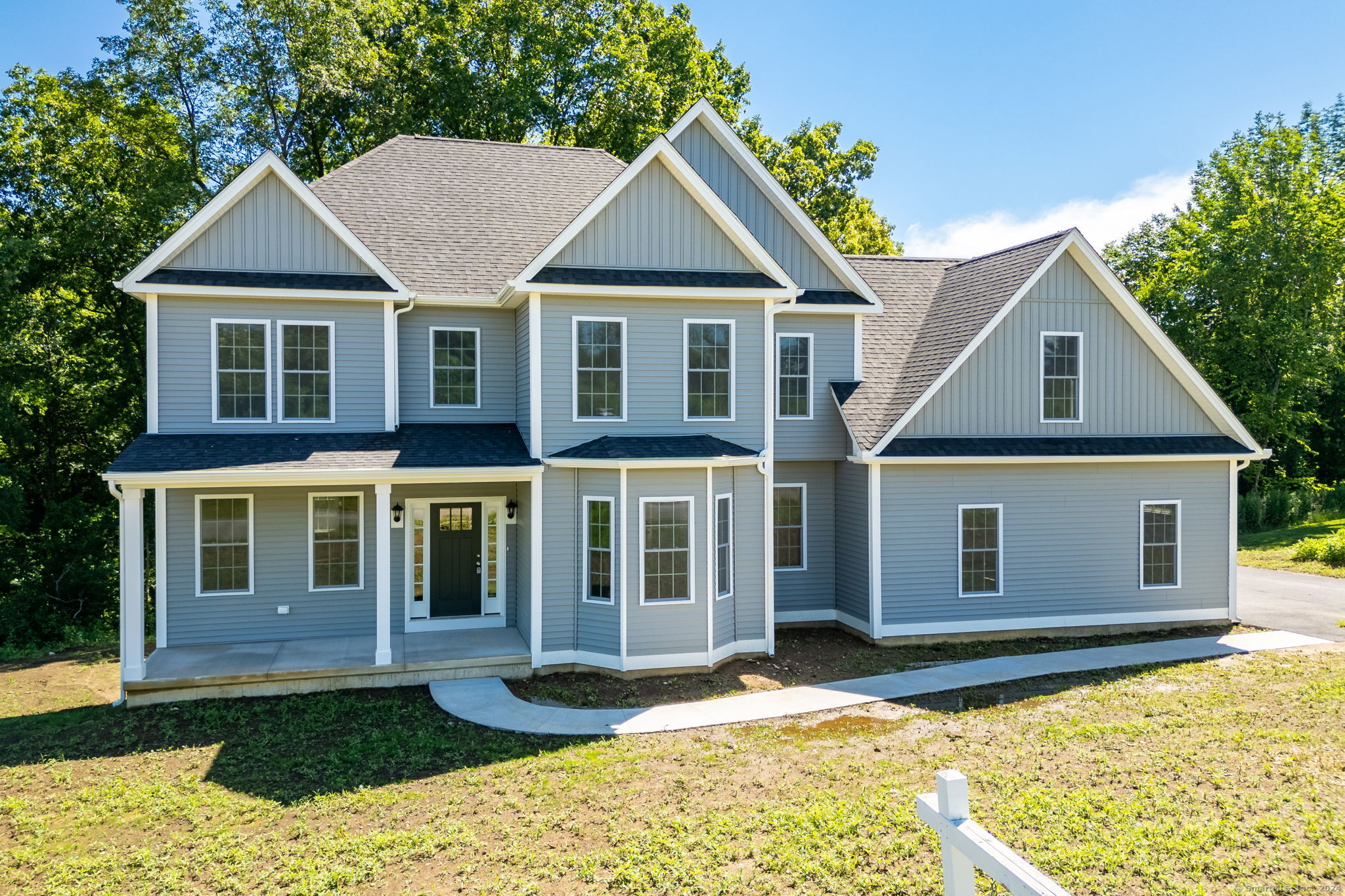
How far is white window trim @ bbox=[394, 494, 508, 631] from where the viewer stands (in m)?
14.6

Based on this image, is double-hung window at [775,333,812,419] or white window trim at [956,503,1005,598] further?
double-hung window at [775,333,812,419]

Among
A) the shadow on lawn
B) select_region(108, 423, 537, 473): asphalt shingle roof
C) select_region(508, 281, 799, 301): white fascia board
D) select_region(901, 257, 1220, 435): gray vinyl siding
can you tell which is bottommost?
the shadow on lawn

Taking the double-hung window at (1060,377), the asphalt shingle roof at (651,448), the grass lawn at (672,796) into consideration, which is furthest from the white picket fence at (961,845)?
the double-hung window at (1060,377)

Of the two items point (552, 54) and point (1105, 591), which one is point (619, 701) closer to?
point (1105, 591)

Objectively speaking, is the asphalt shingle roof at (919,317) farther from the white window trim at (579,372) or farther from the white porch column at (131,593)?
the white porch column at (131,593)

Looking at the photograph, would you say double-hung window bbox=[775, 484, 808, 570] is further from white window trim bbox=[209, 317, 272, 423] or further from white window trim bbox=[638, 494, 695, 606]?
white window trim bbox=[209, 317, 272, 423]

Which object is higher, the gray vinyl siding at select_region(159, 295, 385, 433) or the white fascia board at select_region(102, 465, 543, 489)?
the gray vinyl siding at select_region(159, 295, 385, 433)

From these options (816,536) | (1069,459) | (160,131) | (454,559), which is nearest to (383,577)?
(454,559)

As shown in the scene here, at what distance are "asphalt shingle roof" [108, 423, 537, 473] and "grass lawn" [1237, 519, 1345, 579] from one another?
21.2 metres

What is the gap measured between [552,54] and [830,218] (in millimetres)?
11607

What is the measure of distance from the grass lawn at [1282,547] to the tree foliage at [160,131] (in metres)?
22.5

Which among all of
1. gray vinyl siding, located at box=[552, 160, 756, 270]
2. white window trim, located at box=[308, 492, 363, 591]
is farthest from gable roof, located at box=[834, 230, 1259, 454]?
white window trim, located at box=[308, 492, 363, 591]

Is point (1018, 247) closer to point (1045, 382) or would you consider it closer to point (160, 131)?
point (1045, 382)

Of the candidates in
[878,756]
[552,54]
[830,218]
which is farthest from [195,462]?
[830,218]
